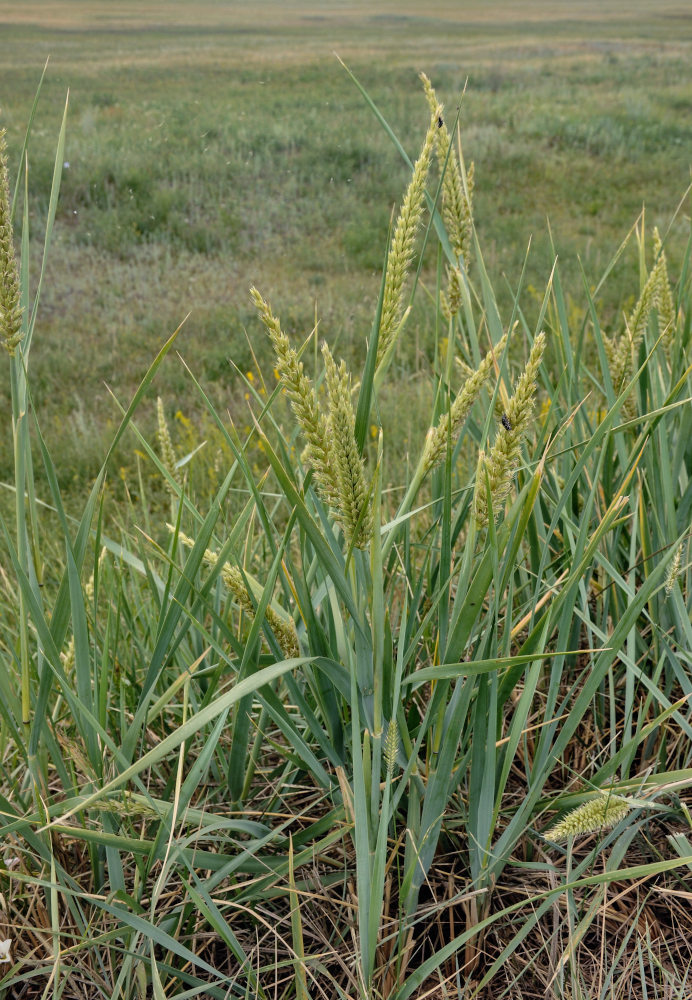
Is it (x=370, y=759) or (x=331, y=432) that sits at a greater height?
(x=331, y=432)

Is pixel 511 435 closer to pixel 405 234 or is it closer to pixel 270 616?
pixel 405 234

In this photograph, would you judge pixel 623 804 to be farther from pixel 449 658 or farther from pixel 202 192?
pixel 202 192

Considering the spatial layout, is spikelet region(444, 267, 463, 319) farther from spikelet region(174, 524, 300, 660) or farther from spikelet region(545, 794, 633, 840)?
spikelet region(545, 794, 633, 840)

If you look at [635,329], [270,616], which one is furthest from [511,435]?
[635,329]

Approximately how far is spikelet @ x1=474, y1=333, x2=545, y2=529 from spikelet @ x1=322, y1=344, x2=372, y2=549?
13 centimetres

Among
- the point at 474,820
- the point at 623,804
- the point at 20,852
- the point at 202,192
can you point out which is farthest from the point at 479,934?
the point at 202,192

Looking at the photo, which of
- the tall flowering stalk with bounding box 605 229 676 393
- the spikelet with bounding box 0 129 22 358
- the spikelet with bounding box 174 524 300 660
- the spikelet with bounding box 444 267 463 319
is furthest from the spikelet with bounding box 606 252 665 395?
the spikelet with bounding box 0 129 22 358

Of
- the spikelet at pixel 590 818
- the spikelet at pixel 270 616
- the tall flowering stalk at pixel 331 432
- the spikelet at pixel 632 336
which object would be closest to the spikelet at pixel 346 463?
the tall flowering stalk at pixel 331 432

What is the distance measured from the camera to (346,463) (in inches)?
28.2

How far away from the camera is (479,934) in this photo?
1.09 metres

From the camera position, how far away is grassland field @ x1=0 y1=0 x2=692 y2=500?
5195mm

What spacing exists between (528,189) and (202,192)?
11.5 ft

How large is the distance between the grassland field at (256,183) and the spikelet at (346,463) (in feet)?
1.96

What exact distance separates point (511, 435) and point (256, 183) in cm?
876
